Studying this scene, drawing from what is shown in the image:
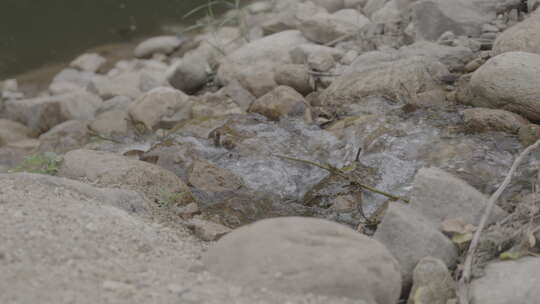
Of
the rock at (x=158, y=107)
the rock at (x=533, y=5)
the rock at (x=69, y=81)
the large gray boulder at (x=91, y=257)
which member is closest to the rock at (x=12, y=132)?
the rock at (x=69, y=81)

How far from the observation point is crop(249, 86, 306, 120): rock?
4.87m

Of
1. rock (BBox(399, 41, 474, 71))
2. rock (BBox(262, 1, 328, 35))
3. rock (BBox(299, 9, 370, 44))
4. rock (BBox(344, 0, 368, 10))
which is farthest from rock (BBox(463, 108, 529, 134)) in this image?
rock (BBox(344, 0, 368, 10))

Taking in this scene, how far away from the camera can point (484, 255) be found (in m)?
2.35

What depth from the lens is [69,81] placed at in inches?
371

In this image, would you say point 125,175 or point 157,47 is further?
point 157,47

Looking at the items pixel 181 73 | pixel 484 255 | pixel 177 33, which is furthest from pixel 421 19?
pixel 177 33

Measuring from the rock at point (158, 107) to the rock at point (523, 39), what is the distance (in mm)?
3010

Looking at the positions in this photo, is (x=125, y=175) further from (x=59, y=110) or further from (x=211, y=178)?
(x=59, y=110)

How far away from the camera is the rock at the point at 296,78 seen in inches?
210

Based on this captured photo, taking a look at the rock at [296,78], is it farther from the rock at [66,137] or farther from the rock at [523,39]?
the rock at [66,137]

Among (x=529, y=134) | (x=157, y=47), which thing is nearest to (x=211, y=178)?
(x=529, y=134)

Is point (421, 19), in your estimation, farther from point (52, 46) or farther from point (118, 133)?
point (52, 46)

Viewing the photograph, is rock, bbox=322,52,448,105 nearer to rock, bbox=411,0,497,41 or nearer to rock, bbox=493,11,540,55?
rock, bbox=493,11,540,55

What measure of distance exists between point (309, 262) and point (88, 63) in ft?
29.2
